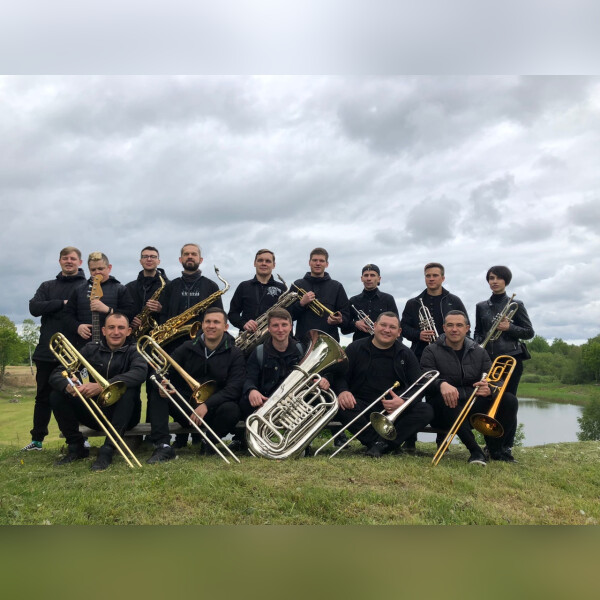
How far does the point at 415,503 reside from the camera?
12.7 feet

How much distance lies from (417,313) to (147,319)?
10.6ft

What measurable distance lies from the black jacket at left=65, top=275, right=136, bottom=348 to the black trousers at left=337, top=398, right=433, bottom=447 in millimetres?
2745

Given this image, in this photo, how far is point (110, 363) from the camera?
17.5ft

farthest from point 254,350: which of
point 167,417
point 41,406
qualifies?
point 41,406

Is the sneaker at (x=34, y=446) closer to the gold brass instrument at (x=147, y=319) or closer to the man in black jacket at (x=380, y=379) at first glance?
the gold brass instrument at (x=147, y=319)

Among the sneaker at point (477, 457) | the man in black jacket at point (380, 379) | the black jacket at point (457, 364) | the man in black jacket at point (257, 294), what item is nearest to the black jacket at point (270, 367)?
the man in black jacket at point (380, 379)

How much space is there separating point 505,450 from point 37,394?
5257 millimetres

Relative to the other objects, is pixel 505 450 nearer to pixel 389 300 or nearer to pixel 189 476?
pixel 389 300

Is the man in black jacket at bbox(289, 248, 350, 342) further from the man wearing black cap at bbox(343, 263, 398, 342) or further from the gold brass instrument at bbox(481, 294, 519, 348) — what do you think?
the gold brass instrument at bbox(481, 294, 519, 348)

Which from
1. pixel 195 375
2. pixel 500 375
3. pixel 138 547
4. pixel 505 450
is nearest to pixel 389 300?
pixel 500 375

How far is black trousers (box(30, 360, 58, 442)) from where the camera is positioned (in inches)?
237

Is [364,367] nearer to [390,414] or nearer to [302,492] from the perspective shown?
[390,414]

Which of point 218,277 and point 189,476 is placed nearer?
point 189,476

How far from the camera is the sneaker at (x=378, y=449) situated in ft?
17.6
